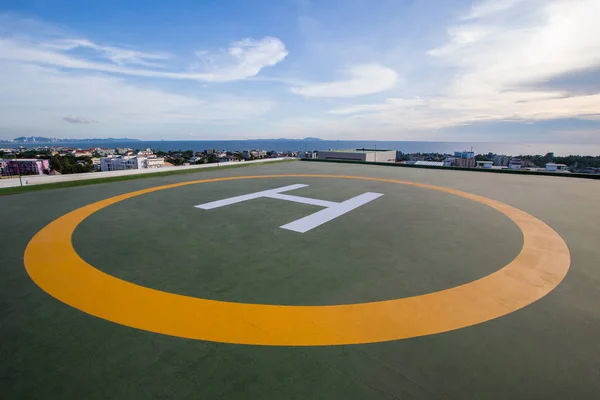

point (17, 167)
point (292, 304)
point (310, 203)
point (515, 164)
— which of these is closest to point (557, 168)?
point (515, 164)

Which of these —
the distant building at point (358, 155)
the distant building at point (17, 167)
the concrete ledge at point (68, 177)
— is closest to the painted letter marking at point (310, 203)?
the concrete ledge at point (68, 177)

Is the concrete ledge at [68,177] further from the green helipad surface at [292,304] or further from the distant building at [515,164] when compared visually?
the distant building at [515,164]

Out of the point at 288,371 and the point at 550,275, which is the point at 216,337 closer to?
the point at 288,371

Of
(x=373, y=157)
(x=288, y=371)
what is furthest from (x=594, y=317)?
(x=373, y=157)

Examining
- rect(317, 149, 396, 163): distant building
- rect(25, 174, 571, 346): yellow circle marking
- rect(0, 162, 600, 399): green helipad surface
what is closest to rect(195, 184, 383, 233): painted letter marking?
rect(0, 162, 600, 399): green helipad surface

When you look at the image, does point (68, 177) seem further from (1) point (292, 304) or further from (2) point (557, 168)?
(2) point (557, 168)

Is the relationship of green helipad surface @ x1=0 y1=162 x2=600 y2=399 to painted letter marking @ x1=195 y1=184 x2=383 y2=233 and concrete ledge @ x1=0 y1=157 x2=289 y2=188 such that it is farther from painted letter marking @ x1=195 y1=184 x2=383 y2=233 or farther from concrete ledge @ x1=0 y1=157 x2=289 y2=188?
concrete ledge @ x1=0 y1=157 x2=289 y2=188
